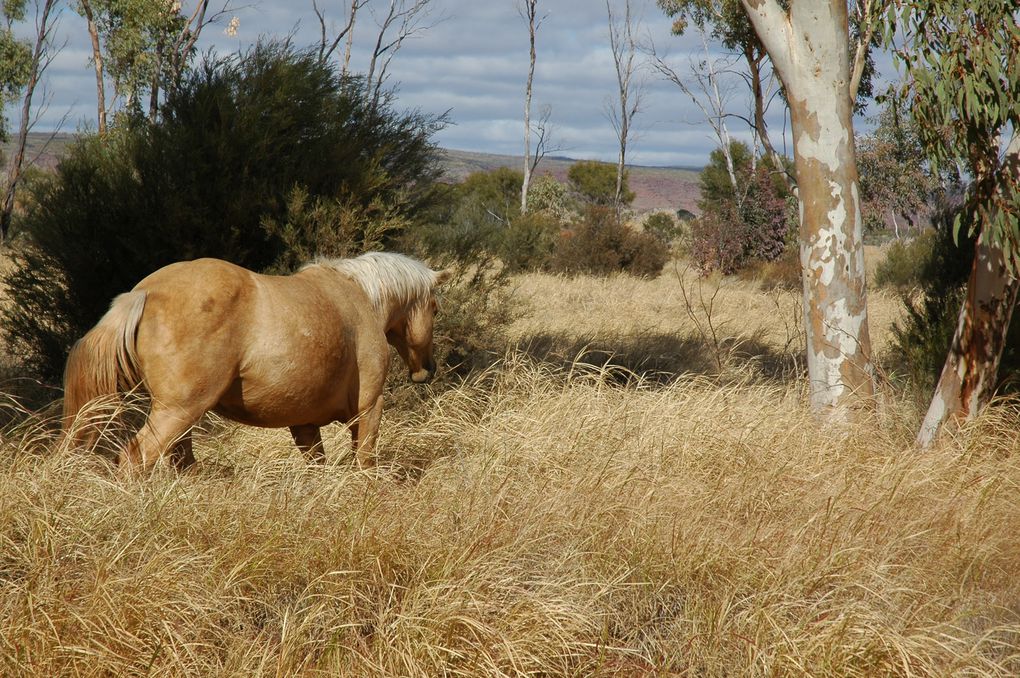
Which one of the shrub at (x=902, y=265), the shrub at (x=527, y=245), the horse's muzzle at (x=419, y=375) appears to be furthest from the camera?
the shrub at (x=527, y=245)

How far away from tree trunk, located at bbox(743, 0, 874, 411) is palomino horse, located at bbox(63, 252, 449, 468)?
2990mm

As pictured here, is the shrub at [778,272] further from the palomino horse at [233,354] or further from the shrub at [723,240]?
the palomino horse at [233,354]

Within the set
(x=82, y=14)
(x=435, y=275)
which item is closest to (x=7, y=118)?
(x=82, y=14)

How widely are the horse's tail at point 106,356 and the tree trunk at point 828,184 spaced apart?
426cm

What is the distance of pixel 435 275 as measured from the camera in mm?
6086

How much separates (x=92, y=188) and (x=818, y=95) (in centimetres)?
529

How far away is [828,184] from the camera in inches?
252

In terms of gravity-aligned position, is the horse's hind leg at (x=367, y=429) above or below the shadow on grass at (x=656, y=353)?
above

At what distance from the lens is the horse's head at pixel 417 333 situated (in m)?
6.05

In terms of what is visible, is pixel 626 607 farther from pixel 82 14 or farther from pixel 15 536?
pixel 82 14

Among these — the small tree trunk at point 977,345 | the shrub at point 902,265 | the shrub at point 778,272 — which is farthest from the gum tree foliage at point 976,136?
the shrub at point 902,265

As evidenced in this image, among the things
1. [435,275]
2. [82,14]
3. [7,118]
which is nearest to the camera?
[435,275]

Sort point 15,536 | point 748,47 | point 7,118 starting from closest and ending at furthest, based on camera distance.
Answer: point 15,536
point 748,47
point 7,118

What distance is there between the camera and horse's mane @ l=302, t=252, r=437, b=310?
5566 mm
